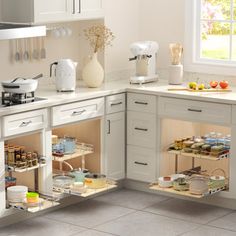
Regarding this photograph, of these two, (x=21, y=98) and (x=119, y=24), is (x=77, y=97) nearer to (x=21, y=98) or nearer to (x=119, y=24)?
(x=21, y=98)

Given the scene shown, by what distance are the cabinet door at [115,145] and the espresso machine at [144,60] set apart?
0.40 metres

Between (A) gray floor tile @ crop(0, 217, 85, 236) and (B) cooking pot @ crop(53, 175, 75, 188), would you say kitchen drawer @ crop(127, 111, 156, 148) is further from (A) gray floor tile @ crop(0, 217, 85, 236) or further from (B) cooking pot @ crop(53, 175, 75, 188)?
(A) gray floor tile @ crop(0, 217, 85, 236)

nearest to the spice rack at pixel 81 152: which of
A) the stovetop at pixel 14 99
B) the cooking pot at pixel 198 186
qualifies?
the stovetop at pixel 14 99

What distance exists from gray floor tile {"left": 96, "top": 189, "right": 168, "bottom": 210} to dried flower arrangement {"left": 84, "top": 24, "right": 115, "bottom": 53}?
3.93 feet

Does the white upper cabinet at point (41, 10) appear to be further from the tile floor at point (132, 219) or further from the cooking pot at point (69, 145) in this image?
the tile floor at point (132, 219)

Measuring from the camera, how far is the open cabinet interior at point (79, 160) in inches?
226

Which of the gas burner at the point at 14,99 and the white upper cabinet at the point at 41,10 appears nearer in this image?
the gas burner at the point at 14,99

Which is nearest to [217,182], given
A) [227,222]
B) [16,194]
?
[227,222]

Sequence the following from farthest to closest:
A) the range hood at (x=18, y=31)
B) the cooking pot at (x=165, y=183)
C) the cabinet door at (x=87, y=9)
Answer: the cabinet door at (x=87, y=9)
the cooking pot at (x=165, y=183)
the range hood at (x=18, y=31)

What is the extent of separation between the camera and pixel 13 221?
5.46 m

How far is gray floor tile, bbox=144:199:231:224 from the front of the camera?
221 inches

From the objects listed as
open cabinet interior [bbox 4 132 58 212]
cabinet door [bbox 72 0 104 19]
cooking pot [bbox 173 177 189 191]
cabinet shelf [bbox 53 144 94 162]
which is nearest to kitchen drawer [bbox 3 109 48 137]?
open cabinet interior [bbox 4 132 58 212]

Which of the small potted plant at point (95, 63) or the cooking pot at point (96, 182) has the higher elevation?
the small potted plant at point (95, 63)

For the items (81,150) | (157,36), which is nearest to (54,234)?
(81,150)
